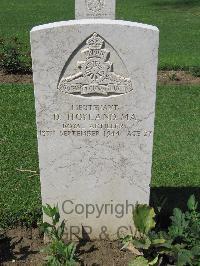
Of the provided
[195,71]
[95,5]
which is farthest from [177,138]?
[195,71]

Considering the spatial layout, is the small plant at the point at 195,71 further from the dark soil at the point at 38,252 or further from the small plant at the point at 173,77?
the dark soil at the point at 38,252

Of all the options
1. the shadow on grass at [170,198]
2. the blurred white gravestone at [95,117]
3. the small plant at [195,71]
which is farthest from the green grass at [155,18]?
the blurred white gravestone at [95,117]

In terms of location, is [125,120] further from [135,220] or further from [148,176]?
[135,220]

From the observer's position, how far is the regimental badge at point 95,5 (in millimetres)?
8367

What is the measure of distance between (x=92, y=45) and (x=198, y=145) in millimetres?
3541

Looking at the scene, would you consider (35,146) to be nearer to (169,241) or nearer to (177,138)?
(177,138)

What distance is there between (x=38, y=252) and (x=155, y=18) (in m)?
13.5

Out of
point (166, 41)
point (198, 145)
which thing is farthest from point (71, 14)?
point (198, 145)

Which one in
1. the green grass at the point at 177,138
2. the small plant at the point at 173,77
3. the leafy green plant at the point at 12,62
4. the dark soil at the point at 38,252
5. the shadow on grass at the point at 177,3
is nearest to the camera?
the dark soil at the point at 38,252

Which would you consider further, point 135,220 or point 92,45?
point 135,220

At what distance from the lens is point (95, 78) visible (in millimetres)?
3834

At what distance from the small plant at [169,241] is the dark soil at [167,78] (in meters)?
5.62

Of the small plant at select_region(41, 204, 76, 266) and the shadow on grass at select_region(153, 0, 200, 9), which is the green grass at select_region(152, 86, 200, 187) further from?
the shadow on grass at select_region(153, 0, 200, 9)

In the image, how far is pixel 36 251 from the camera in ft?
14.4
